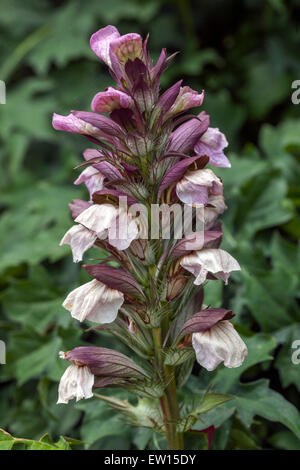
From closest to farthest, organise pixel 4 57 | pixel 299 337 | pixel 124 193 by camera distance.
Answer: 1. pixel 124 193
2. pixel 299 337
3. pixel 4 57

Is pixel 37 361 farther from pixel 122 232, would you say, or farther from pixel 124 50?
pixel 124 50

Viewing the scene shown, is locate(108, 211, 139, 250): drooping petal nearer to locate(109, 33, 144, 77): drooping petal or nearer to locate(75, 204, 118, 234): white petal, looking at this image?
locate(75, 204, 118, 234): white petal

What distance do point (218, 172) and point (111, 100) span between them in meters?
0.94

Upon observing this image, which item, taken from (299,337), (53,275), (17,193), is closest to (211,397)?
(299,337)

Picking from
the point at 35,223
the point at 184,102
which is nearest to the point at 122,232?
the point at 184,102

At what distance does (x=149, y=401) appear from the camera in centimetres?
97

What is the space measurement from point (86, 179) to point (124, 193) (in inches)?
4.2

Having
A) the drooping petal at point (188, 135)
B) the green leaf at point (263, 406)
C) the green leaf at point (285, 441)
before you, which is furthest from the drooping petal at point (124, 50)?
the green leaf at point (285, 441)

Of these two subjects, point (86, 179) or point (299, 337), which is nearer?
point (86, 179)

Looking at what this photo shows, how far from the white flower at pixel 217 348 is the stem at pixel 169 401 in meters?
0.08

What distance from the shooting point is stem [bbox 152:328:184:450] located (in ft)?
3.00

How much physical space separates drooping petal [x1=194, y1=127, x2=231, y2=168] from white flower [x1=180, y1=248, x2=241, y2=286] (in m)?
0.14

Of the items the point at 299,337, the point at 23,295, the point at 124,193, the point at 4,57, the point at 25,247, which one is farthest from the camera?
the point at 4,57

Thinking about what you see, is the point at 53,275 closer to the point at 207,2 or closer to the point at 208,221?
the point at 208,221
